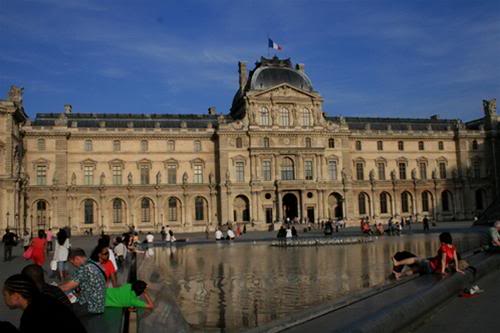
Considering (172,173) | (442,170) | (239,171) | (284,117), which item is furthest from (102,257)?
(442,170)

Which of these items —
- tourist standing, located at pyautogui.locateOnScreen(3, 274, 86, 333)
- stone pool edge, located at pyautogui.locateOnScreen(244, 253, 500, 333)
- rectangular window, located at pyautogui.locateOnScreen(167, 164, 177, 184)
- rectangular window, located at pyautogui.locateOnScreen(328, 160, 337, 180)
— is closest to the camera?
tourist standing, located at pyautogui.locateOnScreen(3, 274, 86, 333)

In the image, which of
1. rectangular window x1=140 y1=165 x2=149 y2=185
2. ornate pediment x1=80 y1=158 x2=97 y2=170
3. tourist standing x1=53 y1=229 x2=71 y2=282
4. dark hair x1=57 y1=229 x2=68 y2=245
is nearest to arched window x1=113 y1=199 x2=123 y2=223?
rectangular window x1=140 y1=165 x2=149 y2=185

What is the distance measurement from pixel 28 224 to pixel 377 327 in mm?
60859

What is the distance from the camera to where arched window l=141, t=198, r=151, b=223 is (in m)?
67.4

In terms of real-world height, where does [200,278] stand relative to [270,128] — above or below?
below

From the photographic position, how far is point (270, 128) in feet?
226

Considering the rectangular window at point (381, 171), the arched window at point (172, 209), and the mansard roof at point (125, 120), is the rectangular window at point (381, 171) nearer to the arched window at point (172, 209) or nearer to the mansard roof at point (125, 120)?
the mansard roof at point (125, 120)

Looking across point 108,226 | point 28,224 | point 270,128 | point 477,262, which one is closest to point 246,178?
point 270,128

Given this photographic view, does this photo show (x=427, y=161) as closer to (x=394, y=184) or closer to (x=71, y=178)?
(x=394, y=184)

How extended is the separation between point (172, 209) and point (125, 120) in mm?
13771

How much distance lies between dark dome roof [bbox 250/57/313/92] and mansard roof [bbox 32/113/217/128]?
28.0ft

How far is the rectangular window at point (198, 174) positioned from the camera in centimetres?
6950

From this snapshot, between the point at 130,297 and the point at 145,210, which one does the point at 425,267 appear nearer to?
the point at 130,297

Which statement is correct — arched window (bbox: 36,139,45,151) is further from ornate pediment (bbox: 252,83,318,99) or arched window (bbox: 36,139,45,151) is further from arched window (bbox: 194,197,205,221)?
ornate pediment (bbox: 252,83,318,99)
